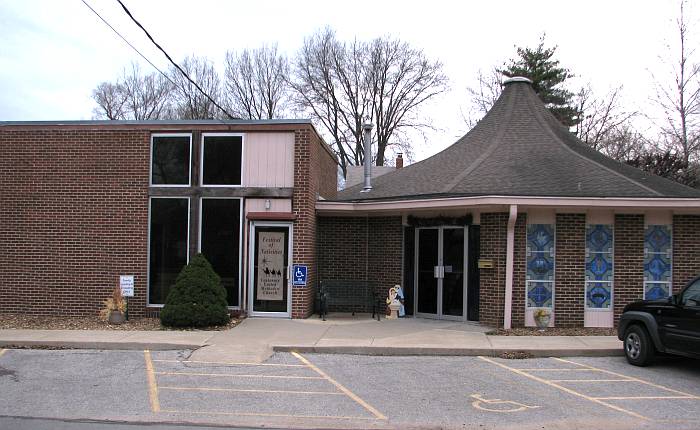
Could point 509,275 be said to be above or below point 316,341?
above

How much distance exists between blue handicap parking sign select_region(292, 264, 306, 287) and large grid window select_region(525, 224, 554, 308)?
4831 mm

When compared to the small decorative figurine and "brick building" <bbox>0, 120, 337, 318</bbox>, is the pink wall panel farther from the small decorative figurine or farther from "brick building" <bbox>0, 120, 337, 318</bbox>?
the small decorative figurine

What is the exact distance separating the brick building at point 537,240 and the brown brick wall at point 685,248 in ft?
0.07

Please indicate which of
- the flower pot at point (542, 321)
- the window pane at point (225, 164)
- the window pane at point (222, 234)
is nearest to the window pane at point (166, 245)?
the window pane at point (222, 234)

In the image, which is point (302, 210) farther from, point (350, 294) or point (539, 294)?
point (539, 294)

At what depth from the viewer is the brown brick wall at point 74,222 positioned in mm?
13102

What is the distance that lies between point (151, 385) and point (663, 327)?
7.35 meters

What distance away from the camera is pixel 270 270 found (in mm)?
13133

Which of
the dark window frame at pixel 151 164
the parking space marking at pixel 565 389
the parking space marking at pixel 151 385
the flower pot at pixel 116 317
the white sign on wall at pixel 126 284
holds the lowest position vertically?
the parking space marking at pixel 151 385

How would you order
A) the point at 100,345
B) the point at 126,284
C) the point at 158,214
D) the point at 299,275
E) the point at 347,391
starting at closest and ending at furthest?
1. the point at 347,391
2. the point at 100,345
3. the point at 126,284
4. the point at 299,275
5. the point at 158,214

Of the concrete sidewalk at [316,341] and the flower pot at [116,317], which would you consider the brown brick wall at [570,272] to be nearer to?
the concrete sidewalk at [316,341]

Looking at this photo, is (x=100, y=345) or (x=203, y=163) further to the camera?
(x=203, y=163)

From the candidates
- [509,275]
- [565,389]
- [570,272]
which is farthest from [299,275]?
[565,389]

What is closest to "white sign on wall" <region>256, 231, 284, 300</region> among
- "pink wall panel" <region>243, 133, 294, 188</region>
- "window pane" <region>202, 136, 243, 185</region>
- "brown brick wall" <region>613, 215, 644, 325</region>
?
"pink wall panel" <region>243, 133, 294, 188</region>
